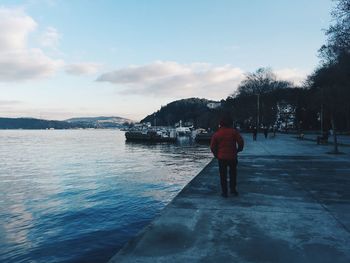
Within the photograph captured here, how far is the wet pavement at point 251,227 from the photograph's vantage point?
4.88 m

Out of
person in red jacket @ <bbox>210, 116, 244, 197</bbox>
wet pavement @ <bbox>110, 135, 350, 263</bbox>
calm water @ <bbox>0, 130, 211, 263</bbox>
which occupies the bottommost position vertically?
calm water @ <bbox>0, 130, 211, 263</bbox>

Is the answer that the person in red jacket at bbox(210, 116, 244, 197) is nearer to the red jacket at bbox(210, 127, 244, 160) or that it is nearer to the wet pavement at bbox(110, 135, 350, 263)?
the red jacket at bbox(210, 127, 244, 160)

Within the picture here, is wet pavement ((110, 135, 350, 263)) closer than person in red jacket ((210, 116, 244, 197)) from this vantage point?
Yes

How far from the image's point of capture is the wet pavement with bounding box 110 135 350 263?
488 cm

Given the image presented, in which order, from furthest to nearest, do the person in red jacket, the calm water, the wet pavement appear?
1. the person in red jacket
2. the calm water
3. the wet pavement

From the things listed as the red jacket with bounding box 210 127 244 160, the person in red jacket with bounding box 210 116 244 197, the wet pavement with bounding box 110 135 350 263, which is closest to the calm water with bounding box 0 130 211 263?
the wet pavement with bounding box 110 135 350 263

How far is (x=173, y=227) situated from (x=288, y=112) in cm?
10186

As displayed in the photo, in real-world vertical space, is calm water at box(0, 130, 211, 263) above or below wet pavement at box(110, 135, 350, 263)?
below

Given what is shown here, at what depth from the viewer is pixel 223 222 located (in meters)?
6.48

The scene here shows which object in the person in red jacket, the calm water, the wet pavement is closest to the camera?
the wet pavement

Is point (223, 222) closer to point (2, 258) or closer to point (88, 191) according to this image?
point (2, 258)

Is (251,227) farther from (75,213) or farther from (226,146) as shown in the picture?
(75,213)

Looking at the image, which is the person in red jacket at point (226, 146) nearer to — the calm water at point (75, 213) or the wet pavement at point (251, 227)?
the wet pavement at point (251, 227)

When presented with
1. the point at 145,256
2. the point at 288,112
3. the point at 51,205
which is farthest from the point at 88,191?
the point at 288,112
